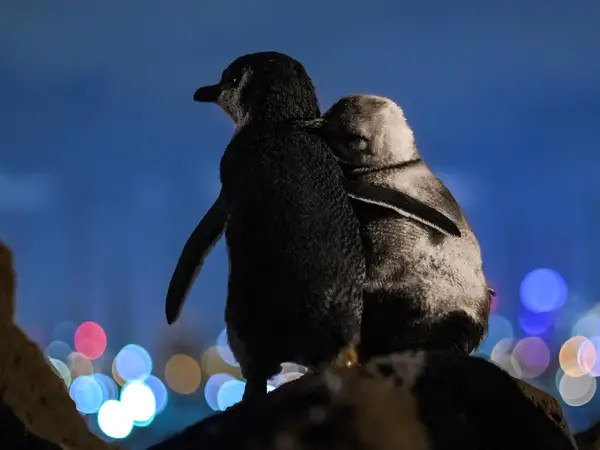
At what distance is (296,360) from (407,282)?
127 millimetres

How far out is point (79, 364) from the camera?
3262mm

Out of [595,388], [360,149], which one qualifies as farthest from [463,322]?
[595,388]

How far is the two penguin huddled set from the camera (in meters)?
0.75

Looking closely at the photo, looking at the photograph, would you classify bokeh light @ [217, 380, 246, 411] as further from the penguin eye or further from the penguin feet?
the penguin eye

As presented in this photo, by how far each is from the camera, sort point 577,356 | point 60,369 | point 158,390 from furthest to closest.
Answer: point 577,356
point 158,390
point 60,369

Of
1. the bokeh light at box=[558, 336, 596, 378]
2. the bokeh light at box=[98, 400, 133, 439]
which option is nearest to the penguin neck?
the bokeh light at box=[98, 400, 133, 439]

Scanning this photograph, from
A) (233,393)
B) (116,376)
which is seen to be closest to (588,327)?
(116,376)

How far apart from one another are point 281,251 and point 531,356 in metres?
2.70

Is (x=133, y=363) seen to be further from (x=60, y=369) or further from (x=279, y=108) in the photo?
(x=279, y=108)

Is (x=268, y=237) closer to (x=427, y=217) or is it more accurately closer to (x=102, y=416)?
(x=427, y=217)

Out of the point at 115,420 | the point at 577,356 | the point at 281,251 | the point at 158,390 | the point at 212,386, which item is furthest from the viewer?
the point at 577,356

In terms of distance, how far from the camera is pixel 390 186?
2.70 feet

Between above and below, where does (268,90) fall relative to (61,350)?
above

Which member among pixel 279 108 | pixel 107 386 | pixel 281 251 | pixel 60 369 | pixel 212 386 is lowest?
pixel 107 386
